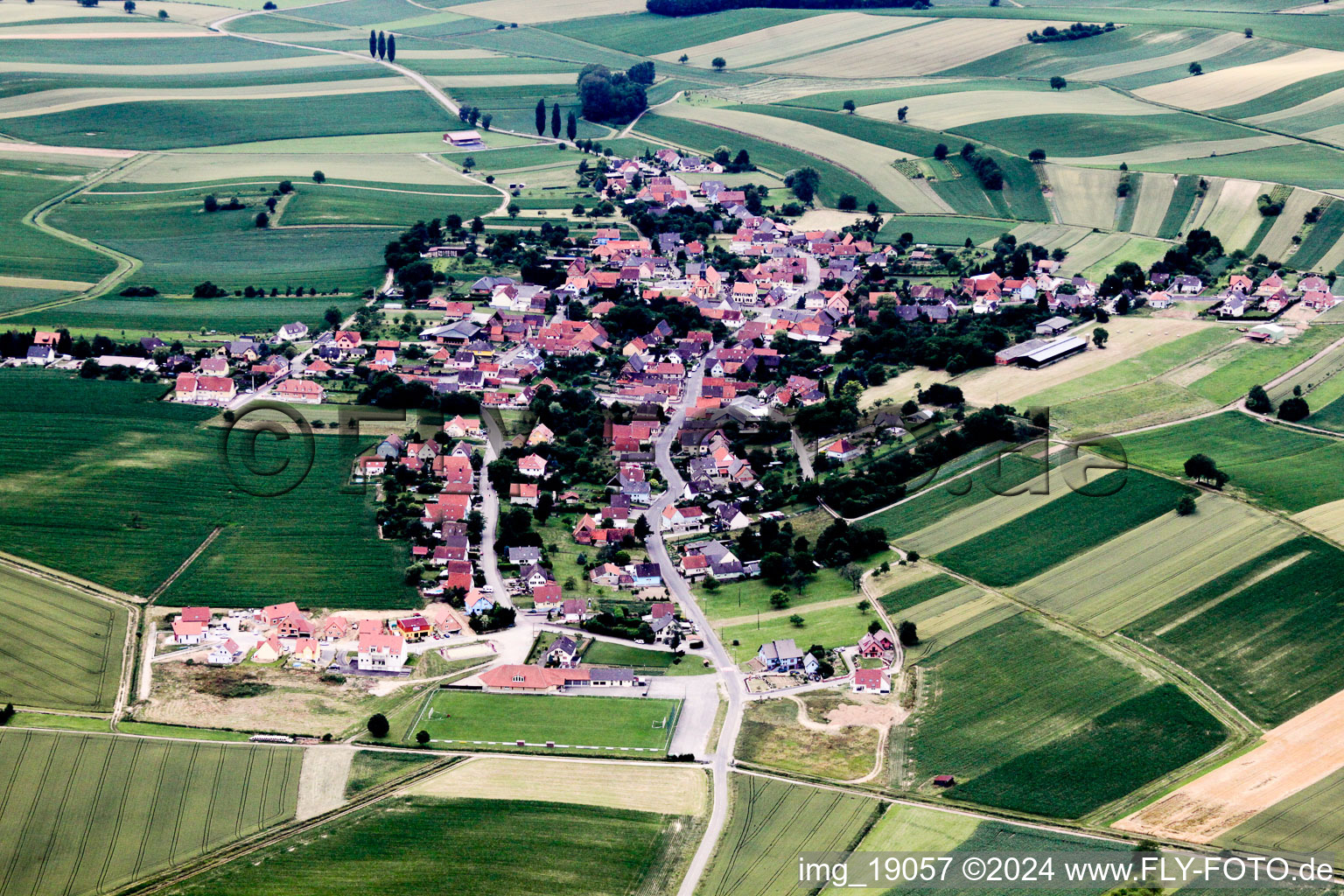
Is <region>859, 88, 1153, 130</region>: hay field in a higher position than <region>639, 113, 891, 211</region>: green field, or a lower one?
higher

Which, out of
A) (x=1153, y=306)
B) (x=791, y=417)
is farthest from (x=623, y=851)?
(x=1153, y=306)

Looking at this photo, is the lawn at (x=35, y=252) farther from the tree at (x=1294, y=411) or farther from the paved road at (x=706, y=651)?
the tree at (x=1294, y=411)

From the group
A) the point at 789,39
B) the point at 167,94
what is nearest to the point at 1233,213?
the point at 789,39

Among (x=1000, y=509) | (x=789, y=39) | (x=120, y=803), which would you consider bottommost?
(x=120, y=803)

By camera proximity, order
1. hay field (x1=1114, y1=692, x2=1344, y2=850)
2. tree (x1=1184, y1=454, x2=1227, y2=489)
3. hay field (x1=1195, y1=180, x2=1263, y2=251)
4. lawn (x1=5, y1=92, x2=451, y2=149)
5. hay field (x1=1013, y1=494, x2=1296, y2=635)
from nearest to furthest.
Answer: hay field (x1=1114, y1=692, x2=1344, y2=850), hay field (x1=1013, y1=494, x2=1296, y2=635), tree (x1=1184, y1=454, x2=1227, y2=489), hay field (x1=1195, y1=180, x2=1263, y2=251), lawn (x1=5, y1=92, x2=451, y2=149)

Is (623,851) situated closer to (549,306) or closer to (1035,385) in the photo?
(1035,385)

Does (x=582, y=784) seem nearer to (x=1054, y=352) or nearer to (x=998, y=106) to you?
(x=1054, y=352)

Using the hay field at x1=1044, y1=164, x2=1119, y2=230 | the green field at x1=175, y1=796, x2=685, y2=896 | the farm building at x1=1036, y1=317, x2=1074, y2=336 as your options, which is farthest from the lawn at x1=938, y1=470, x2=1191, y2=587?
the hay field at x1=1044, y1=164, x2=1119, y2=230

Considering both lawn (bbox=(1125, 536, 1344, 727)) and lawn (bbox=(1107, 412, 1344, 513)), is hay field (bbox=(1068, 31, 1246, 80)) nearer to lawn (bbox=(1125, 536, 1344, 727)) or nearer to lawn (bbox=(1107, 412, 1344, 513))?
lawn (bbox=(1107, 412, 1344, 513))
